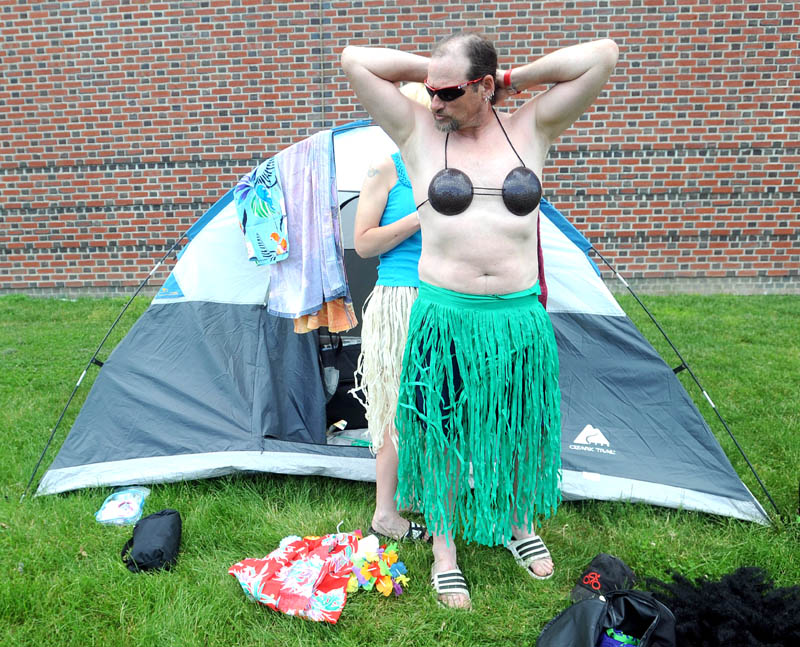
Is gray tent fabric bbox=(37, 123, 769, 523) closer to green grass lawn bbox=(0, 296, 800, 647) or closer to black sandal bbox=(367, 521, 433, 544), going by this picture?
green grass lawn bbox=(0, 296, 800, 647)

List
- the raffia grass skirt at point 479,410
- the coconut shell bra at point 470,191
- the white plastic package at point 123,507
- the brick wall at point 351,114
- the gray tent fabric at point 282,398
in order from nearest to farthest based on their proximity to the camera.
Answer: the coconut shell bra at point 470,191
the raffia grass skirt at point 479,410
the white plastic package at point 123,507
the gray tent fabric at point 282,398
the brick wall at point 351,114

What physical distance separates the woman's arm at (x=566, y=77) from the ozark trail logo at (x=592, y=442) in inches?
53.7

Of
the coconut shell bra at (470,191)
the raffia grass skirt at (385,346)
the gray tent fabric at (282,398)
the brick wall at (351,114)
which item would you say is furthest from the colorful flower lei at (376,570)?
the brick wall at (351,114)

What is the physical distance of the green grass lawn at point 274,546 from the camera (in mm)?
1884

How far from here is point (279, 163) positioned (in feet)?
8.91

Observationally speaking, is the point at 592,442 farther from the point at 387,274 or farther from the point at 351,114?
the point at 351,114

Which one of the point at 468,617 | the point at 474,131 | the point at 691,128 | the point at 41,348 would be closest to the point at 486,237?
the point at 474,131

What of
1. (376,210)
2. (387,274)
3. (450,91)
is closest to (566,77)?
(450,91)

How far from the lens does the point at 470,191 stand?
5.65 feet

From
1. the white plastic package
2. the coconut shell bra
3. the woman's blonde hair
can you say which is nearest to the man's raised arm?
the woman's blonde hair

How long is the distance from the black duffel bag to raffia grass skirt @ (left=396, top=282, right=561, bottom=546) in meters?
0.82

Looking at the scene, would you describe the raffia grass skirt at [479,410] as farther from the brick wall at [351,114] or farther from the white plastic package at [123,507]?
the brick wall at [351,114]

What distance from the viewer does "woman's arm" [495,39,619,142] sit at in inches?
66.9

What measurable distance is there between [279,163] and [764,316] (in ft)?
13.2
